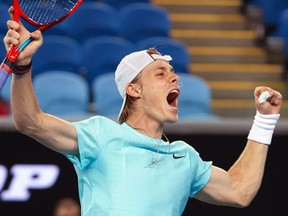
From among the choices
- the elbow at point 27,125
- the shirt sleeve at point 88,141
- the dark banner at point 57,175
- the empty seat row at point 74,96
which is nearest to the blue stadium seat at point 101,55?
the empty seat row at point 74,96

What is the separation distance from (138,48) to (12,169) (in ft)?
7.71

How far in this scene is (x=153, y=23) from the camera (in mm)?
8914

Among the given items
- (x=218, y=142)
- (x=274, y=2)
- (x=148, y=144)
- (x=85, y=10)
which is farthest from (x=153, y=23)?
(x=148, y=144)

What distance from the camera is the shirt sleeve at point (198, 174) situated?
407cm

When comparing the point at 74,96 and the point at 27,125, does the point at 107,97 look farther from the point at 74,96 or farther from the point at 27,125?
the point at 27,125

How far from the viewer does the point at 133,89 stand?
4.10 metres

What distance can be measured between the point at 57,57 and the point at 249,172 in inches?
156

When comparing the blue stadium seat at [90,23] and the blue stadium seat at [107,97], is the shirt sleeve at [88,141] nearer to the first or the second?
the blue stadium seat at [107,97]

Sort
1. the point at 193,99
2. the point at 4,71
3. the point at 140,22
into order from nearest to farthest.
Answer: the point at 4,71 < the point at 193,99 < the point at 140,22

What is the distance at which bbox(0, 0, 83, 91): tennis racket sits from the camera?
345cm

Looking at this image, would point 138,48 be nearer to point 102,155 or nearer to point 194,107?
point 194,107

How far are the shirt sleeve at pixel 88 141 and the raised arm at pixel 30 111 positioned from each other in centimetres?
3

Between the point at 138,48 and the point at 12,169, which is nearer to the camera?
the point at 12,169

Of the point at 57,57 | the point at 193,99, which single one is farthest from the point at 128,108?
the point at 57,57
